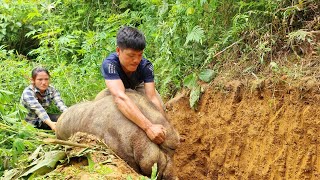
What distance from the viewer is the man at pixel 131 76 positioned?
4406mm

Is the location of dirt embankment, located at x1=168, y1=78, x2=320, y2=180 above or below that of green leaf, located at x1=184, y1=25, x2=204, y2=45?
below

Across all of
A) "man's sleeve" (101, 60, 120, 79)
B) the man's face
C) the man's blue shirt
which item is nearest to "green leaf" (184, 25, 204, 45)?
the man's blue shirt

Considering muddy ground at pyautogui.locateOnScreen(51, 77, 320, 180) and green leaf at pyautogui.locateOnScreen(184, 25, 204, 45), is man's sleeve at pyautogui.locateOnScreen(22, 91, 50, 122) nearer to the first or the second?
muddy ground at pyautogui.locateOnScreen(51, 77, 320, 180)

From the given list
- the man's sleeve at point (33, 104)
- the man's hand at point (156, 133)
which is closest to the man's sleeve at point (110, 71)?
the man's hand at point (156, 133)

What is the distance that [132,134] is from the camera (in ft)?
14.5

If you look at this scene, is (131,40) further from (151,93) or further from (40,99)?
(40,99)

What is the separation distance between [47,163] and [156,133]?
0.93m

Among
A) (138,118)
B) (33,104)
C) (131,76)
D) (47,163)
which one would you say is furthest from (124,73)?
(33,104)

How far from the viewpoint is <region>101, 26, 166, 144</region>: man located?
173 inches

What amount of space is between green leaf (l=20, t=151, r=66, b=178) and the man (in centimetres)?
66

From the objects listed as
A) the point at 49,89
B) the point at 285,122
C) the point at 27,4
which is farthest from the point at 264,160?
the point at 27,4

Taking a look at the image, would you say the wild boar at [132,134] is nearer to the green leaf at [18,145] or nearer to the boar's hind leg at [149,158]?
the boar's hind leg at [149,158]

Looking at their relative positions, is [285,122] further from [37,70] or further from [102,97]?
[37,70]

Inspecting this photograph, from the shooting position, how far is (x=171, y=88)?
6.83 meters
